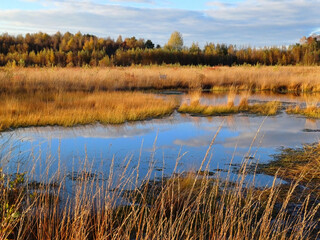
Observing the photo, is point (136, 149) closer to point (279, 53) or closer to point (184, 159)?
point (184, 159)

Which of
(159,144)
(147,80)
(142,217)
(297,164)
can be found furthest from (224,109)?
(147,80)

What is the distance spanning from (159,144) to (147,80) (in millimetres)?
12432

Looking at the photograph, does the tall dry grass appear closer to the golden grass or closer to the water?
the golden grass

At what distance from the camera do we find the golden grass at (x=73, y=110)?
867cm

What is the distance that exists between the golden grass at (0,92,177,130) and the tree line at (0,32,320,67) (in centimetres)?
2126

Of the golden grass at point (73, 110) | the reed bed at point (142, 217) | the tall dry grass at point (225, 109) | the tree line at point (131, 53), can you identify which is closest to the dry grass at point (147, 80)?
the golden grass at point (73, 110)

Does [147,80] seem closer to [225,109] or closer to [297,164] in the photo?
[225,109]

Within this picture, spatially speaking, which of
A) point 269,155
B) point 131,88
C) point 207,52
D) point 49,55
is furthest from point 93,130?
point 207,52

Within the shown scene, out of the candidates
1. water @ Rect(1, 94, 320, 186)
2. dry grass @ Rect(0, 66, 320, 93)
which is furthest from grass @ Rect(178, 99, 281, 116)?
dry grass @ Rect(0, 66, 320, 93)

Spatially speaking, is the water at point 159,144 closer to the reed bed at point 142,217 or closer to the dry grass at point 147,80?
the reed bed at point 142,217

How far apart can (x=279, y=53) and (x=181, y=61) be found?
34.8ft

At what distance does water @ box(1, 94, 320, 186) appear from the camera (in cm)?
520

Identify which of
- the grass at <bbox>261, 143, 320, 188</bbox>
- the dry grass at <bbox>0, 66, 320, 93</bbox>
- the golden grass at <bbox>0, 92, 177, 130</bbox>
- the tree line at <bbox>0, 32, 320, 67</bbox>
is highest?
the tree line at <bbox>0, 32, 320, 67</bbox>

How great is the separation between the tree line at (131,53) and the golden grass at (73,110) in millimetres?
21264
